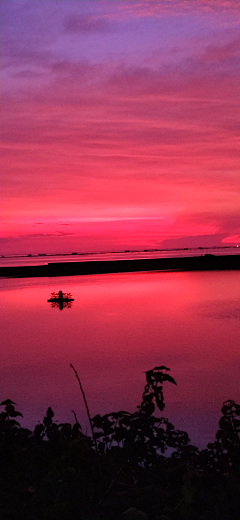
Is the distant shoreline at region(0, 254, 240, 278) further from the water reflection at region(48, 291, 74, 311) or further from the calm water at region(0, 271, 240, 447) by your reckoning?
the calm water at region(0, 271, 240, 447)

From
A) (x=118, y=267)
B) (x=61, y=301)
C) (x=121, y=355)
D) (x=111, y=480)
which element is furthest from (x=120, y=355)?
(x=118, y=267)

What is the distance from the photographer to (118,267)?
11494cm

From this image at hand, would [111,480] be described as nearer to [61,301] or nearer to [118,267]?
[61,301]

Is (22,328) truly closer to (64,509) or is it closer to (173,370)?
(173,370)

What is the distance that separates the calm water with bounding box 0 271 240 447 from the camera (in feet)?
53.1

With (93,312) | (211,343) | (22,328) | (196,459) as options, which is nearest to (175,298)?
(93,312)

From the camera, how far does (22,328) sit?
111 ft

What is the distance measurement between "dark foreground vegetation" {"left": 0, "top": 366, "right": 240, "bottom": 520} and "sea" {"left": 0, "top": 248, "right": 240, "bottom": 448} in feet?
1.90

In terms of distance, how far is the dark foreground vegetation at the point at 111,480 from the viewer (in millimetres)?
4445

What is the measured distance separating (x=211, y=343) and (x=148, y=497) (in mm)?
22882

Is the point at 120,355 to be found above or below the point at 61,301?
below

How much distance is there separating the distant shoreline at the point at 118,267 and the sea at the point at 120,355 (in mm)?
55215

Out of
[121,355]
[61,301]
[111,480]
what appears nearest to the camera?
[111,480]

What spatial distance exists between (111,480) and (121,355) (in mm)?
19508
